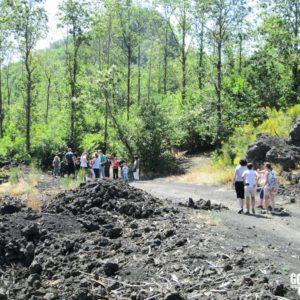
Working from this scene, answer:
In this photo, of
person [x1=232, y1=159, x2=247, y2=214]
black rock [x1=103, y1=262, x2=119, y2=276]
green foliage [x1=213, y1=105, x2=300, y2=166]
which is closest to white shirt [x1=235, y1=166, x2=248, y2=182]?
person [x1=232, y1=159, x2=247, y2=214]

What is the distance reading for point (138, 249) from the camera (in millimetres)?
10445

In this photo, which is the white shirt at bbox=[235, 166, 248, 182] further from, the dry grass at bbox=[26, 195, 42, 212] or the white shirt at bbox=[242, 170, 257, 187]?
the dry grass at bbox=[26, 195, 42, 212]

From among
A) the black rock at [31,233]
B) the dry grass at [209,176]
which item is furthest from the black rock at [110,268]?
the dry grass at [209,176]

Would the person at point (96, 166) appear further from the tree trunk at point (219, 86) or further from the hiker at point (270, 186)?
the tree trunk at point (219, 86)

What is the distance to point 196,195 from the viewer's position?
19.5 metres

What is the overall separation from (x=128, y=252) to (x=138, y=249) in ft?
0.73

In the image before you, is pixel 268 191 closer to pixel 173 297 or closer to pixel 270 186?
pixel 270 186

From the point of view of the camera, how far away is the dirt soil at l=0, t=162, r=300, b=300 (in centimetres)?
838

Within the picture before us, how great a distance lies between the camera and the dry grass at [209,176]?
75.6 ft

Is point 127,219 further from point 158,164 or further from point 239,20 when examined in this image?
point 239,20

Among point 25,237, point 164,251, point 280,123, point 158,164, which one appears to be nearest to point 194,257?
point 164,251

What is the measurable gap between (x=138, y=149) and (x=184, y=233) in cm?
1848

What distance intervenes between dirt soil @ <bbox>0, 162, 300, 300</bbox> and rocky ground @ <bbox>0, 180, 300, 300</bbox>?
2 centimetres

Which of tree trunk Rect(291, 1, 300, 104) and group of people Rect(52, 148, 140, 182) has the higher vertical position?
tree trunk Rect(291, 1, 300, 104)
